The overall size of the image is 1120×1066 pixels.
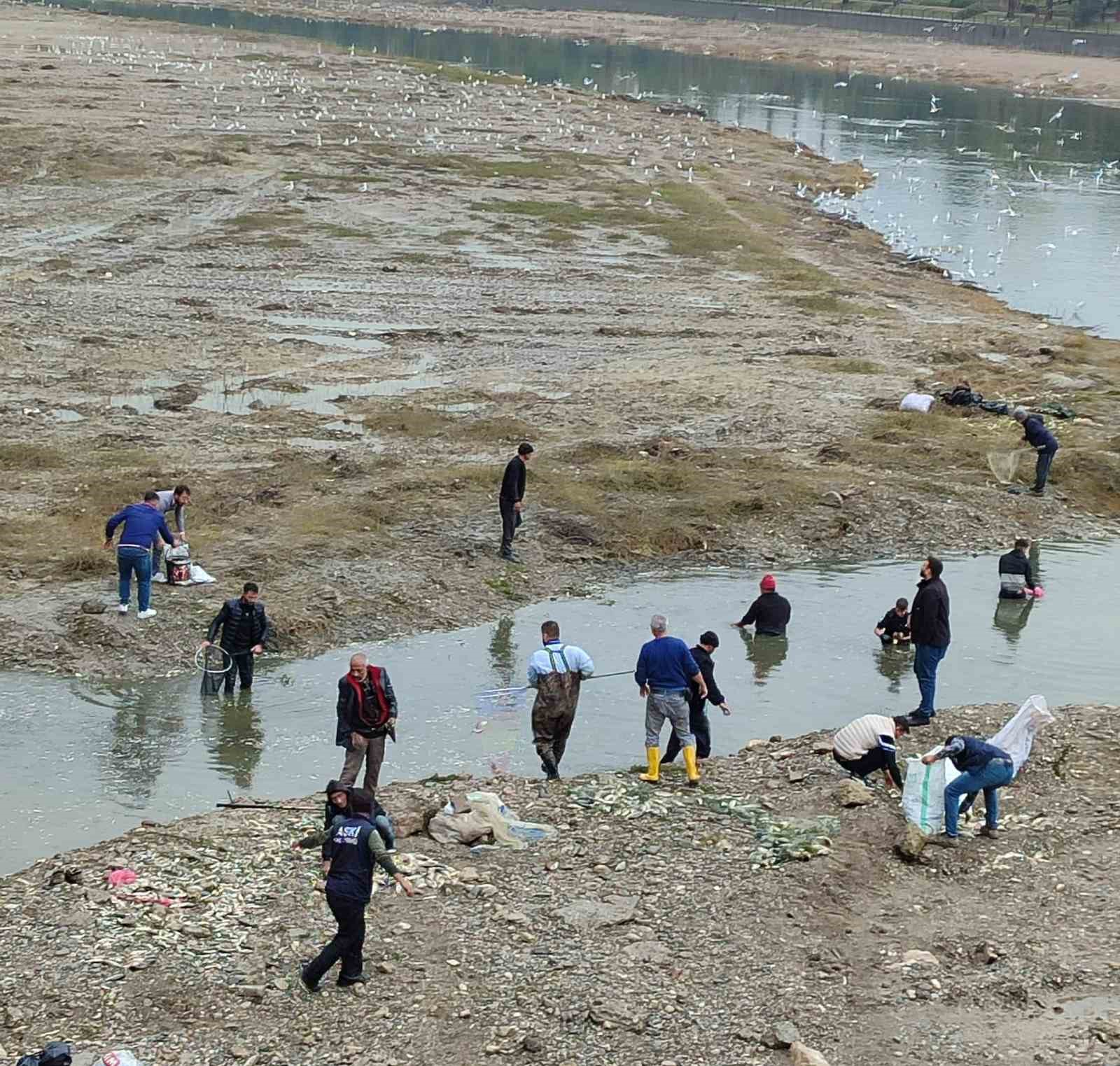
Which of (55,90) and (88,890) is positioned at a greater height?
(55,90)

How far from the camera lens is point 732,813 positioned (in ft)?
47.6

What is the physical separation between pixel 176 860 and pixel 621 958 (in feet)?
12.7

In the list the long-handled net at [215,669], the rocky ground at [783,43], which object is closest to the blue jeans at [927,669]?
the long-handled net at [215,669]

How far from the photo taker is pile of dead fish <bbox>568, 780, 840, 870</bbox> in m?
13.6

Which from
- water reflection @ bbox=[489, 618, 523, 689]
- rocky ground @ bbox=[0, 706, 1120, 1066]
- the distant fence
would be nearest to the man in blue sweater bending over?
water reflection @ bbox=[489, 618, 523, 689]

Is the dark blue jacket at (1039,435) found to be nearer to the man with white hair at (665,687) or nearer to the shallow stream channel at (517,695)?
the shallow stream channel at (517,695)

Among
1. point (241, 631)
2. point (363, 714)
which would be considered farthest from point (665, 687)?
point (241, 631)

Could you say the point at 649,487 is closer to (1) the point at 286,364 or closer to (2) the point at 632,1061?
(1) the point at 286,364

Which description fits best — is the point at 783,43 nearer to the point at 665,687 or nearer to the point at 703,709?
the point at 703,709

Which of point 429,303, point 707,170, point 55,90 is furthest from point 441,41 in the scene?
point 429,303

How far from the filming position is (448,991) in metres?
11.4

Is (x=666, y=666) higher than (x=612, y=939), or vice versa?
(x=666, y=666)

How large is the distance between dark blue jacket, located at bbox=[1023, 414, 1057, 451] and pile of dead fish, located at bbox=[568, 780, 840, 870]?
40.5ft

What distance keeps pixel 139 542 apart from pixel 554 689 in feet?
18.9
